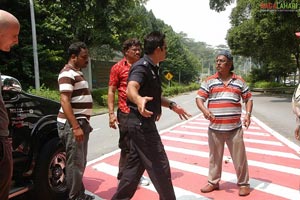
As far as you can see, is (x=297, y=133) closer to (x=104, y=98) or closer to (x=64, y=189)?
(x=64, y=189)

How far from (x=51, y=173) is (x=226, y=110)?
2232 millimetres

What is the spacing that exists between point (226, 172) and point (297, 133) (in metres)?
1.80

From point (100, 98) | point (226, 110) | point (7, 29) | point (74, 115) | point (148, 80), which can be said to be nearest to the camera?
point (7, 29)

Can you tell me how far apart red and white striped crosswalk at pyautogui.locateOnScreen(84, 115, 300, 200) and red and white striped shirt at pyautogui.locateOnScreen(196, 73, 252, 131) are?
0.91 metres

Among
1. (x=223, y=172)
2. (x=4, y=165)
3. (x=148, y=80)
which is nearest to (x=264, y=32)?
(x=223, y=172)

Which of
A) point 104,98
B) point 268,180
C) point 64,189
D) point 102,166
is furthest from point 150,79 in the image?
point 104,98

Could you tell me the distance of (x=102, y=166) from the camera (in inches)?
239

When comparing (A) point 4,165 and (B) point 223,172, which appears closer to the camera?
(A) point 4,165

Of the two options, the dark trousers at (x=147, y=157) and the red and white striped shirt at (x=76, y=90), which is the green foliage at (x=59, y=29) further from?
the dark trousers at (x=147, y=157)

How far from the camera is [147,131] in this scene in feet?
10.4

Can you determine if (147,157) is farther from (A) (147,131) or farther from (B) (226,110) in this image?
(B) (226,110)

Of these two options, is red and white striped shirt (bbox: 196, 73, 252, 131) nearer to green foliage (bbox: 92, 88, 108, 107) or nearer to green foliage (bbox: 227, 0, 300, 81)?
green foliage (bbox: 227, 0, 300, 81)

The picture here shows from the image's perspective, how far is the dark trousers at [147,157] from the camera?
3172 millimetres

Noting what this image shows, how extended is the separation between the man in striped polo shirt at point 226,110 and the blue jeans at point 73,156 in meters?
1.53
